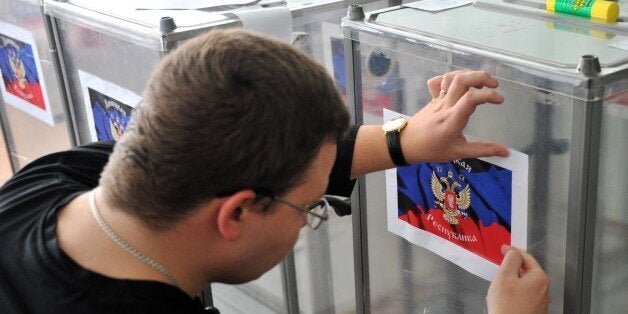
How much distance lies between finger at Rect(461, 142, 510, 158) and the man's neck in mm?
406

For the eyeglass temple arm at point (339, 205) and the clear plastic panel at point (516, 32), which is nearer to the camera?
the clear plastic panel at point (516, 32)

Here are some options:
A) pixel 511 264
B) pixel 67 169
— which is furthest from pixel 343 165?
pixel 67 169

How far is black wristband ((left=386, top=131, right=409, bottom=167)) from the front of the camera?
3.92 ft

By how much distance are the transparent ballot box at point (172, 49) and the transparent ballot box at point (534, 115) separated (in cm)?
26

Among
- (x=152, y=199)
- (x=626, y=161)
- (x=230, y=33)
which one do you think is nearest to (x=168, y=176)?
(x=152, y=199)

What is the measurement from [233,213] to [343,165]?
0.41 metres

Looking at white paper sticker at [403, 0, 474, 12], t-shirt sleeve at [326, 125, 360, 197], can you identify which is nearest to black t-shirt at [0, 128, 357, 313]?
t-shirt sleeve at [326, 125, 360, 197]

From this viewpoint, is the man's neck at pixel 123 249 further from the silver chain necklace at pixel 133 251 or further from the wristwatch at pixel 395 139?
the wristwatch at pixel 395 139

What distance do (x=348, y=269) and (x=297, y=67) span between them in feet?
3.43

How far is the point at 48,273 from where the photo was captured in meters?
0.89

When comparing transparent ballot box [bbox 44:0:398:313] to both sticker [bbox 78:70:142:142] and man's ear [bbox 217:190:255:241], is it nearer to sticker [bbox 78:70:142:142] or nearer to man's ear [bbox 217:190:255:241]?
sticker [bbox 78:70:142:142]

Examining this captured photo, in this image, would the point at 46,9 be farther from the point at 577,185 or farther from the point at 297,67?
the point at 577,185

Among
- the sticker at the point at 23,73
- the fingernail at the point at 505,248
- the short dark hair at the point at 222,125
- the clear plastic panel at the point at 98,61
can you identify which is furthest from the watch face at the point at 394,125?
the sticker at the point at 23,73

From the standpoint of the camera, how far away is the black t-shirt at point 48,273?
0.87 metres
